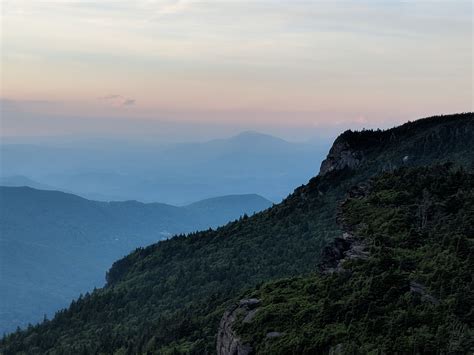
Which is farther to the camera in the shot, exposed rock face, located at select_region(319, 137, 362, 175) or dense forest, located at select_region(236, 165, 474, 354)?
exposed rock face, located at select_region(319, 137, 362, 175)

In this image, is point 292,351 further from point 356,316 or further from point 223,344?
point 223,344

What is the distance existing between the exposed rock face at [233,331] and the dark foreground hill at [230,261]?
46.1 metres

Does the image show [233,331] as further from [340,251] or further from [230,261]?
[230,261]

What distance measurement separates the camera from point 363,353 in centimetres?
2594

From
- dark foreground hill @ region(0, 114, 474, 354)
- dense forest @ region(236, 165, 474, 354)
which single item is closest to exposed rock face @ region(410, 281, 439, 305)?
dense forest @ region(236, 165, 474, 354)

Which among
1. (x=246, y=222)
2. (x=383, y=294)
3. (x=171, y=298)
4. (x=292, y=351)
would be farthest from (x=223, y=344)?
(x=246, y=222)

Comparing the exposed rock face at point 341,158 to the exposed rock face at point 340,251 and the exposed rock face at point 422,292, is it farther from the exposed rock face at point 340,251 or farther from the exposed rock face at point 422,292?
the exposed rock face at point 422,292

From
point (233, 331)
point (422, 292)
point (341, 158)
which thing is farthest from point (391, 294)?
point (341, 158)

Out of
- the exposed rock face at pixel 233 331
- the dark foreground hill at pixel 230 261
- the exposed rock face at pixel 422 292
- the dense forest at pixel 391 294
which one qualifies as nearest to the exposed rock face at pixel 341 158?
the dark foreground hill at pixel 230 261

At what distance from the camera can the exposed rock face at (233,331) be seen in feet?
104

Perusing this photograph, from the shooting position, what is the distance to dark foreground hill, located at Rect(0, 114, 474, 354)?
98.8 m

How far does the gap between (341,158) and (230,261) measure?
1555 inches

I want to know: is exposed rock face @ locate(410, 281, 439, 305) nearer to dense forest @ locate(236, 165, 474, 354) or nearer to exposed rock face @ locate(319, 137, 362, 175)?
dense forest @ locate(236, 165, 474, 354)

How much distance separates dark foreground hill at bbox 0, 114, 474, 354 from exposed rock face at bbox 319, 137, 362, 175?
0.33 meters
